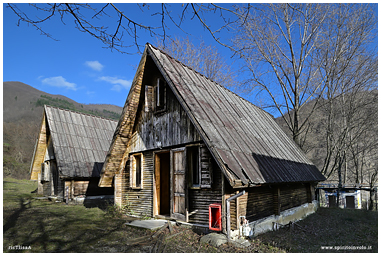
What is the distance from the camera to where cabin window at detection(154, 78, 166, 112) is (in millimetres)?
10291

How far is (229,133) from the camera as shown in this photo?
354 inches

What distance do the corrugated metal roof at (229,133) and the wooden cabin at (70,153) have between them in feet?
31.0

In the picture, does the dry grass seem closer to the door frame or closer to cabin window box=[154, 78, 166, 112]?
the door frame

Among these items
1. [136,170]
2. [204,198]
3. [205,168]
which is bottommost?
[204,198]

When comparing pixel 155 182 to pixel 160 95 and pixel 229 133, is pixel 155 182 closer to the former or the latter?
pixel 160 95

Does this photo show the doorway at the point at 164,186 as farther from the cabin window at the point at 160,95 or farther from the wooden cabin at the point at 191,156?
the cabin window at the point at 160,95

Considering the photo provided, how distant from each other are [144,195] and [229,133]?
4389 mm

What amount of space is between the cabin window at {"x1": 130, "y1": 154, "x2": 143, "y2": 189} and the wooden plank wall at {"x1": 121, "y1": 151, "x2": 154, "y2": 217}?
0.30 meters

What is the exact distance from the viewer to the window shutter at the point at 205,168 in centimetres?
816

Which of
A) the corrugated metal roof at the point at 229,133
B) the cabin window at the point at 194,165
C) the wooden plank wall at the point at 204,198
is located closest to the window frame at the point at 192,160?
the cabin window at the point at 194,165

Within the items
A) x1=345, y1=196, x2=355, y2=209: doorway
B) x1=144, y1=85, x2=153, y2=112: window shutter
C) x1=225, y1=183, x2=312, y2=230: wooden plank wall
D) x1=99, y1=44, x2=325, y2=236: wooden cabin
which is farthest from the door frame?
x1=345, y1=196, x2=355, y2=209: doorway

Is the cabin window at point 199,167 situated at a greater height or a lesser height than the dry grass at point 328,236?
greater

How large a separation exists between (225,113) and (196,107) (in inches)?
79.8

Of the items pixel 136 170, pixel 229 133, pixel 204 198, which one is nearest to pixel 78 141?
pixel 136 170
